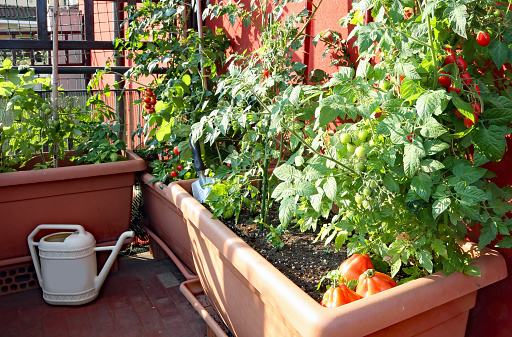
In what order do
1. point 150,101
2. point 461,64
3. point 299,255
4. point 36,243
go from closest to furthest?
point 461,64
point 299,255
point 36,243
point 150,101

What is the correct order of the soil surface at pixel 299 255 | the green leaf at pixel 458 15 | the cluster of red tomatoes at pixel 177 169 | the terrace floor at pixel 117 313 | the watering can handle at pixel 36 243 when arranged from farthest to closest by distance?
the cluster of red tomatoes at pixel 177 169
the watering can handle at pixel 36 243
the terrace floor at pixel 117 313
the soil surface at pixel 299 255
the green leaf at pixel 458 15

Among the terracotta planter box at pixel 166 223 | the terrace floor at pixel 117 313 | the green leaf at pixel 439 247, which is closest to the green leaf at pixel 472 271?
the green leaf at pixel 439 247

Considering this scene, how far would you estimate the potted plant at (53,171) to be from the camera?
2.61 meters


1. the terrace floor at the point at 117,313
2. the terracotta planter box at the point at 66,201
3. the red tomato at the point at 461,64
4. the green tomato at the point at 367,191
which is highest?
the red tomato at the point at 461,64

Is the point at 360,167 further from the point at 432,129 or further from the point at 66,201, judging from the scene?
the point at 66,201

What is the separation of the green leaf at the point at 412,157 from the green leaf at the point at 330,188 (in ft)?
0.66

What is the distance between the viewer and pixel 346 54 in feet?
7.14

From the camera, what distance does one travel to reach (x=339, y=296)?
1442 millimetres

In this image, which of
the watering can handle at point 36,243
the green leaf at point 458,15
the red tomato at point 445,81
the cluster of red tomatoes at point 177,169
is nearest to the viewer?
the green leaf at point 458,15

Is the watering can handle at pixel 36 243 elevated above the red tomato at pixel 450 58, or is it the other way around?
the red tomato at pixel 450 58

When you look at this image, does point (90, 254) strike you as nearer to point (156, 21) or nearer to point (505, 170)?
point (156, 21)

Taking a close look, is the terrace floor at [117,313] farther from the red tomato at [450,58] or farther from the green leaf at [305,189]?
the red tomato at [450,58]

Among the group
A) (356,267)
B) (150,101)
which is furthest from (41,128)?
(356,267)

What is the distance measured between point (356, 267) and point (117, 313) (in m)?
1.36
